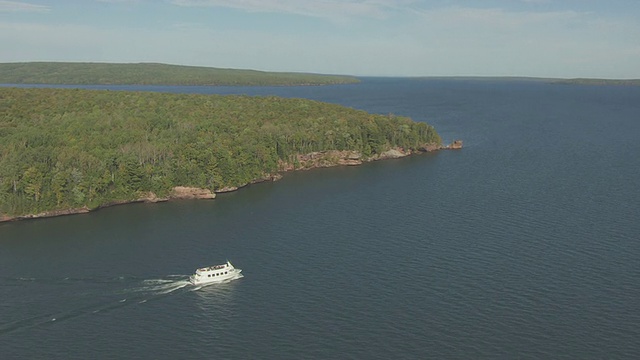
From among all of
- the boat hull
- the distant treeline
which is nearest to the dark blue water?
the boat hull

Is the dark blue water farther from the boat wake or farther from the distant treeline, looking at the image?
the distant treeline

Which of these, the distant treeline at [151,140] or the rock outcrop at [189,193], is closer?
the distant treeline at [151,140]

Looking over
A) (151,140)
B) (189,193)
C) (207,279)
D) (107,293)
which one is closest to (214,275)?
(207,279)

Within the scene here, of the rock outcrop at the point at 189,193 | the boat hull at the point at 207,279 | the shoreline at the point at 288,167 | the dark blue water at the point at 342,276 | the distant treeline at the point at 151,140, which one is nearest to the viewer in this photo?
the dark blue water at the point at 342,276

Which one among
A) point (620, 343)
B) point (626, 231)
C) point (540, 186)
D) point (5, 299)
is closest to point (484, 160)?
point (540, 186)

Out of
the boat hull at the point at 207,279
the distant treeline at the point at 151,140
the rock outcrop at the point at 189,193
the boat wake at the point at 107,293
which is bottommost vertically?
the boat wake at the point at 107,293

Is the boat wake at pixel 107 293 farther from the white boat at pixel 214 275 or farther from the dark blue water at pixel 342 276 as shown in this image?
the white boat at pixel 214 275

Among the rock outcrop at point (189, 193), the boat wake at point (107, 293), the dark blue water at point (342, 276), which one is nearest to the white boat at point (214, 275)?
the boat wake at point (107, 293)
